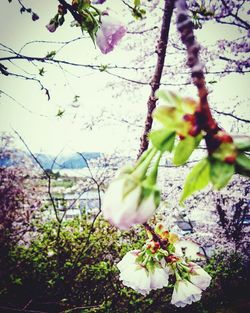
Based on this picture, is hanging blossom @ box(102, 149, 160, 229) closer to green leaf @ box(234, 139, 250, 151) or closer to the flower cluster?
green leaf @ box(234, 139, 250, 151)

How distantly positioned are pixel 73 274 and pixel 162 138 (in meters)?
3.99

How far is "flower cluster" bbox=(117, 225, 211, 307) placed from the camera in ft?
2.83

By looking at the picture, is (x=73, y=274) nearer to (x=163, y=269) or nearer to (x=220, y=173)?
(x=163, y=269)

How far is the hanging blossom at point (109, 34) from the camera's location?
782 mm

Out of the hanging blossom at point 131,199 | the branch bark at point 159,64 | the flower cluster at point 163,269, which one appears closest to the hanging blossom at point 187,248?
the flower cluster at point 163,269

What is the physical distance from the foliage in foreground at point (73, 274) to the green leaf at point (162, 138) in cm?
322

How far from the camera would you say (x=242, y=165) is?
345mm

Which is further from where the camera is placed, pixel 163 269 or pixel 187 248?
pixel 187 248

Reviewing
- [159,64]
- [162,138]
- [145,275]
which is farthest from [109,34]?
[145,275]

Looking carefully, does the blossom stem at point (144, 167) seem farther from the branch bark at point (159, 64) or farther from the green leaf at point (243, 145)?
the branch bark at point (159, 64)

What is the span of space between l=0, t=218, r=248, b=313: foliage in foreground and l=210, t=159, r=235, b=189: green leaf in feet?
10.7

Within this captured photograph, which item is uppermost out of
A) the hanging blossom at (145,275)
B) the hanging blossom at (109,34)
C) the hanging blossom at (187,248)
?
the hanging blossom at (109,34)

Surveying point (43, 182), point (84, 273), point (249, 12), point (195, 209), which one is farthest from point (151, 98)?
point (43, 182)

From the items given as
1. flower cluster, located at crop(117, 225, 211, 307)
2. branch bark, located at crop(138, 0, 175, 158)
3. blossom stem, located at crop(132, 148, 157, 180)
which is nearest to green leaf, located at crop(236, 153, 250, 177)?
blossom stem, located at crop(132, 148, 157, 180)
